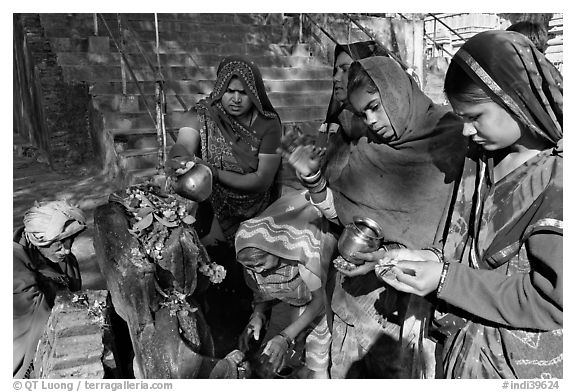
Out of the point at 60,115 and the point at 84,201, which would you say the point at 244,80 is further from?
the point at 60,115

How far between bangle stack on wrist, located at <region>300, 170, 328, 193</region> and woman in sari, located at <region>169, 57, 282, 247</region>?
2.86ft

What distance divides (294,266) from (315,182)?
1.93 ft

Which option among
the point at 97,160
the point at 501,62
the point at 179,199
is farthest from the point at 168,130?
the point at 501,62

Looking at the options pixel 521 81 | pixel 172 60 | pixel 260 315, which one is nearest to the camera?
pixel 521 81

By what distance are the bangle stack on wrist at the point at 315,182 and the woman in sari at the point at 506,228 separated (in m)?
0.60

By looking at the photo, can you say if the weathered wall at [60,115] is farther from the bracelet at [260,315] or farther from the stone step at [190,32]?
the bracelet at [260,315]

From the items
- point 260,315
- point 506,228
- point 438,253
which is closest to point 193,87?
point 260,315

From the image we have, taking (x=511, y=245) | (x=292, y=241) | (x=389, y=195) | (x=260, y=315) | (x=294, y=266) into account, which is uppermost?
(x=511, y=245)

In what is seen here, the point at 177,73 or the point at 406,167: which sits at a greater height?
the point at 406,167

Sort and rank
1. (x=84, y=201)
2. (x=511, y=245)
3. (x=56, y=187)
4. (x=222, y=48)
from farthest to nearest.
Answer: (x=222, y=48) → (x=56, y=187) → (x=84, y=201) → (x=511, y=245)

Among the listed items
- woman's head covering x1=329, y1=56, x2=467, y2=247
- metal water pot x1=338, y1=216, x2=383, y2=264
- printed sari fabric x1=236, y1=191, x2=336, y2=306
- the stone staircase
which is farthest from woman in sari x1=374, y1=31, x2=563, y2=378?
the stone staircase

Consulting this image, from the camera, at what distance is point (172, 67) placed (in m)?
7.52

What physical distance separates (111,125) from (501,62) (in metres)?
5.91
